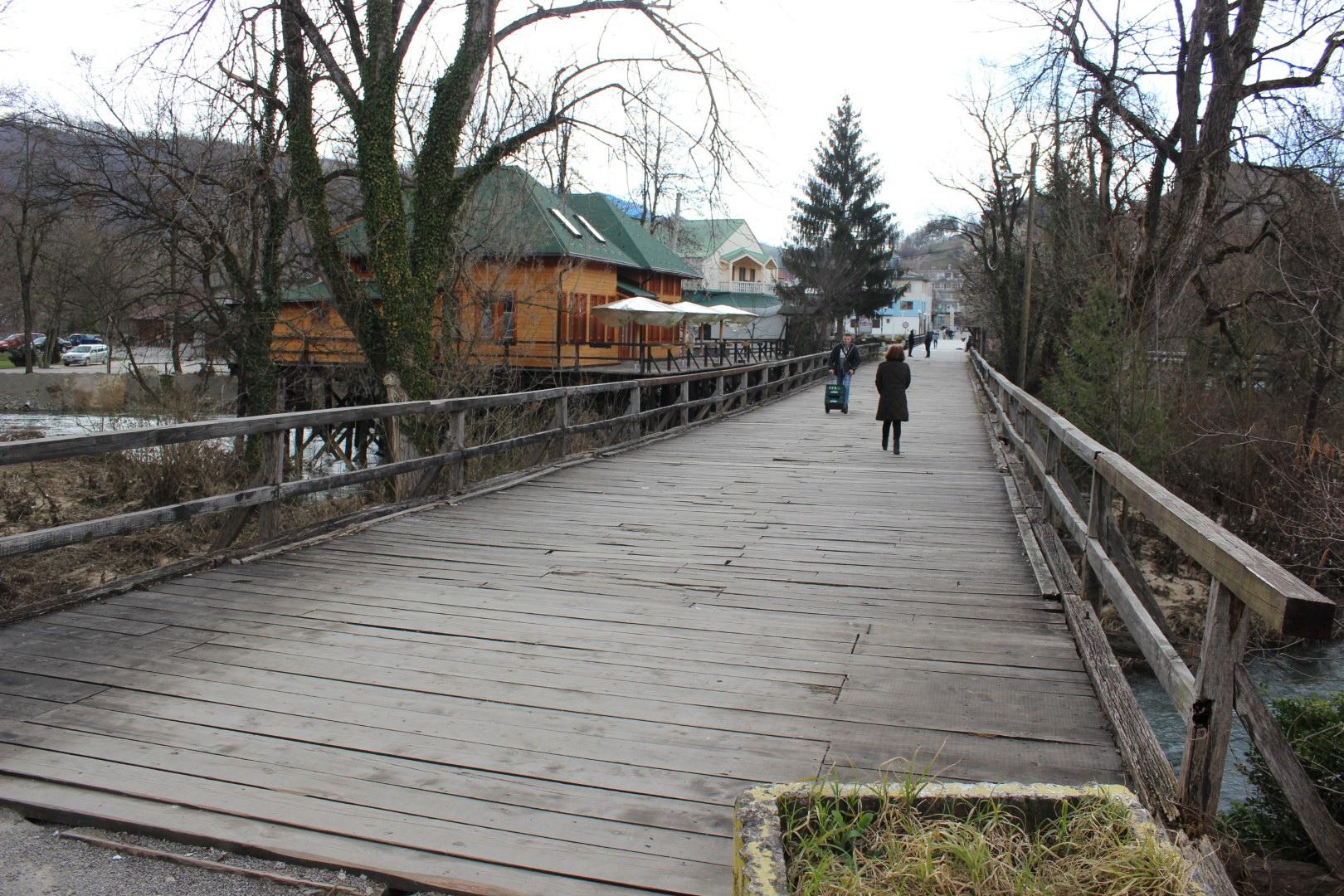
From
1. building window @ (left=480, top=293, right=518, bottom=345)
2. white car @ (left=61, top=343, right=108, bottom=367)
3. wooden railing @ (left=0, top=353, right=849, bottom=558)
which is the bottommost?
white car @ (left=61, top=343, right=108, bottom=367)

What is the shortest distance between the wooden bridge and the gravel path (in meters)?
0.05

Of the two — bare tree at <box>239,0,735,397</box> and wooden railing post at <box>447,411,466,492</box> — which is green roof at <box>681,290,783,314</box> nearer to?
bare tree at <box>239,0,735,397</box>

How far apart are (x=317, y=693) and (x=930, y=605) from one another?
10.9 ft

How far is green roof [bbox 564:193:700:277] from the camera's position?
42062 mm

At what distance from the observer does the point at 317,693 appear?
4.14 m

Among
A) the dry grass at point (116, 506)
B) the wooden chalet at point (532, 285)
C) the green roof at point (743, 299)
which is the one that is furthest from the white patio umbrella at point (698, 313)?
the green roof at point (743, 299)

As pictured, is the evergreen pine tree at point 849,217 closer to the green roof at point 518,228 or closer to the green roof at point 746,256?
the green roof at point 746,256

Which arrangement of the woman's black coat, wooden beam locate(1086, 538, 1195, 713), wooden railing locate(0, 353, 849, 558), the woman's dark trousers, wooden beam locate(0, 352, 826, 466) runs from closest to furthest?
wooden beam locate(1086, 538, 1195, 713)
wooden beam locate(0, 352, 826, 466)
wooden railing locate(0, 353, 849, 558)
the woman's black coat
the woman's dark trousers

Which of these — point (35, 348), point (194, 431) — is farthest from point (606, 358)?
point (35, 348)

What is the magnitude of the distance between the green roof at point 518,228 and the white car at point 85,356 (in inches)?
1449

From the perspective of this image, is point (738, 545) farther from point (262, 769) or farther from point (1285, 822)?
point (262, 769)

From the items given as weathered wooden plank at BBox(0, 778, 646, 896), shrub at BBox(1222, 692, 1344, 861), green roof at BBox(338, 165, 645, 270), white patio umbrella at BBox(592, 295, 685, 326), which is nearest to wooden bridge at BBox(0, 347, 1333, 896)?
weathered wooden plank at BBox(0, 778, 646, 896)

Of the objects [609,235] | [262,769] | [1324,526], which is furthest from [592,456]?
[609,235]

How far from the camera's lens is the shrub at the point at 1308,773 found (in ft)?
17.8
